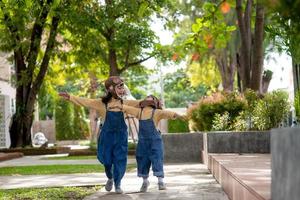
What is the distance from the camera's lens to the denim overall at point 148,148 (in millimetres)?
9070

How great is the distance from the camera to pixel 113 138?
8875 millimetres

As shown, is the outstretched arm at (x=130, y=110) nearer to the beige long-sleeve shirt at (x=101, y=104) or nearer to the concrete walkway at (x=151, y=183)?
the beige long-sleeve shirt at (x=101, y=104)

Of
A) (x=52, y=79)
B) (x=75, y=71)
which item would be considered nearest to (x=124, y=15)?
(x=75, y=71)

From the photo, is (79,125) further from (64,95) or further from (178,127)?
(64,95)

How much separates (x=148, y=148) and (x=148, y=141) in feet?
0.33

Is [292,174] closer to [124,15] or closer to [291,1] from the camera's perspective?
[291,1]

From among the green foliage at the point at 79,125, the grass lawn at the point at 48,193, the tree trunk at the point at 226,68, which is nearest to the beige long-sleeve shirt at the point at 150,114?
the grass lawn at the point at 48,193

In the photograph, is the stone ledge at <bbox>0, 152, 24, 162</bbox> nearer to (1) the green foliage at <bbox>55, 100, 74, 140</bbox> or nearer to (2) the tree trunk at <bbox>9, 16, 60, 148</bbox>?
(2) the tree trunk at <bbox>9, 16, 60, 148</bbox>

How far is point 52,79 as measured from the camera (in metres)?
32.3

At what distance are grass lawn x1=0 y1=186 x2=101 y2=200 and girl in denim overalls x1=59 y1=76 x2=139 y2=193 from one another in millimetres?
466

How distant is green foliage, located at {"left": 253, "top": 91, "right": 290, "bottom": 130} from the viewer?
41.1 ft

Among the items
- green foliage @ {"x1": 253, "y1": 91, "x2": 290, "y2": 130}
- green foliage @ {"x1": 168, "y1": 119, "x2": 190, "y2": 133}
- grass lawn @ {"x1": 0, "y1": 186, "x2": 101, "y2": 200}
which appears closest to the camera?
grass lawn @ {"x1": 0, "y1": 186, "x2": 101, "y2": 200}

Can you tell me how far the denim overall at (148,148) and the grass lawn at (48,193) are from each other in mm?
819

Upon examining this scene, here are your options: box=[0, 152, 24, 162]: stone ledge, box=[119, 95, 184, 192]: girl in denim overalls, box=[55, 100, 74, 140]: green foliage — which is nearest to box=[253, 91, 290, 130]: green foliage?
box=[119, 95, 184, 192]: girl in denim overalls
